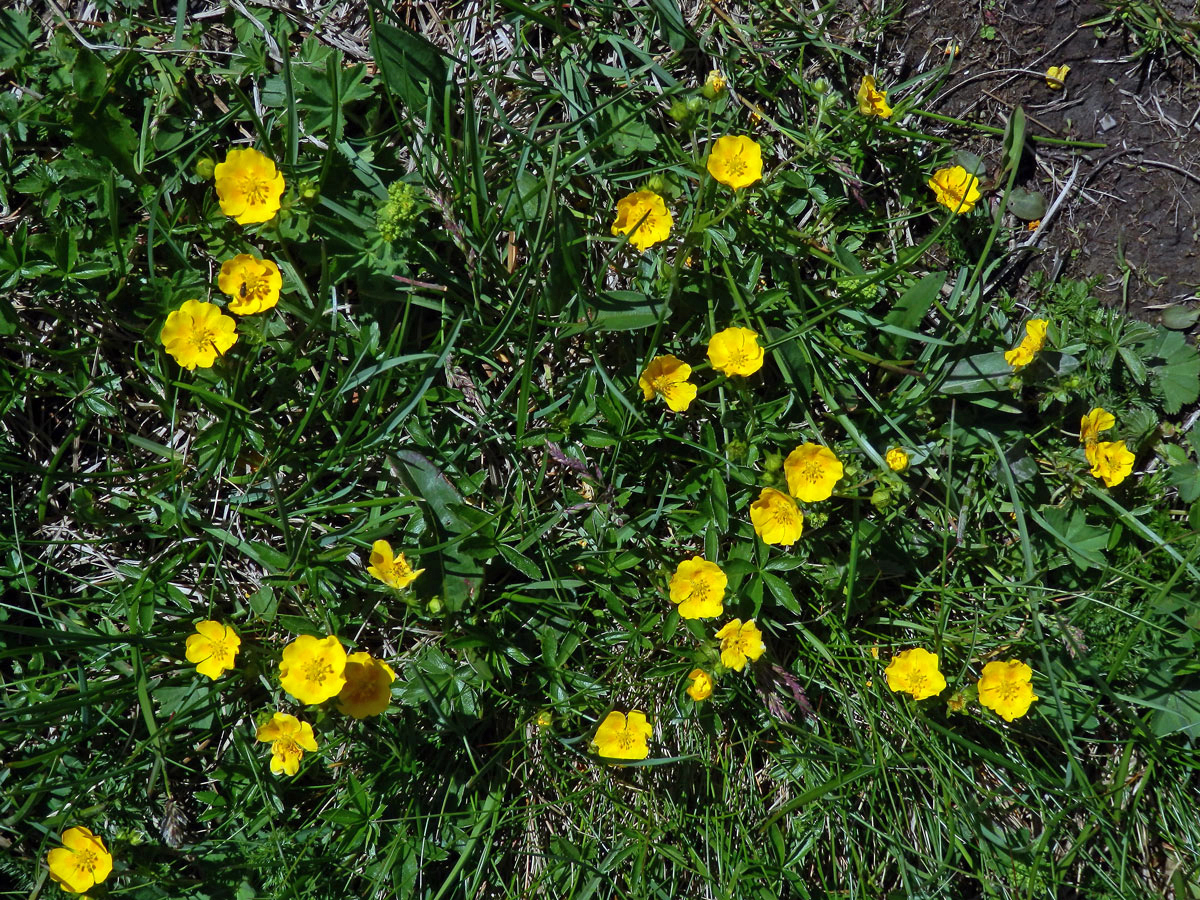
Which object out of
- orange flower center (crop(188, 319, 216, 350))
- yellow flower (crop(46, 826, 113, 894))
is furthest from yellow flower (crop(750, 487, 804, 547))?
yellow flower (crop(46, 826, 113, 894))

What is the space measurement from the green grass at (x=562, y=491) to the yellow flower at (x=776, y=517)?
89 mm

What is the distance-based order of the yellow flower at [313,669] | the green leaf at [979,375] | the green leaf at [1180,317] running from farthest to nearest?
the green leaf at [1180,317] → the green leaf at [979,375] → the yellow flower at [313,669]

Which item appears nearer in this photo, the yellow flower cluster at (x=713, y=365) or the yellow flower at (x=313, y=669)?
the yellow flower at (x=313, y=669)

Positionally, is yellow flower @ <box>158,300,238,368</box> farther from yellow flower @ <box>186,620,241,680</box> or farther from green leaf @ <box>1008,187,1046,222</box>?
green leaf @ <box>1008,187,1046,222</box>

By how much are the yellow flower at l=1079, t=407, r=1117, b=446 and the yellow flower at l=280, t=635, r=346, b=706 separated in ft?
8.59

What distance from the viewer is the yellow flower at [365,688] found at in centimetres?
272

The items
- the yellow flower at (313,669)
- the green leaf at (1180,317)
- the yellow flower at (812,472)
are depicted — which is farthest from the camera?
the green leaf at (1180,317)

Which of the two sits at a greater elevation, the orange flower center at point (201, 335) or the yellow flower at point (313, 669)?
the orange flower center at point (201, 335)

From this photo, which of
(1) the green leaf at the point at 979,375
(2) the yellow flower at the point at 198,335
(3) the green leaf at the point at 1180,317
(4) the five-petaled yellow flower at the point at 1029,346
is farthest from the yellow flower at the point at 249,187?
(3) the green leaf at the point at 1180,317

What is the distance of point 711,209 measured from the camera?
9.43 ft

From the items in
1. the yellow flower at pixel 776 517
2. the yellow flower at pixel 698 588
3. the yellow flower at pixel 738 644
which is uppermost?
the yellow flower at pixel 776 517

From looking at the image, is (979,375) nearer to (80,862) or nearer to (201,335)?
(201,335)

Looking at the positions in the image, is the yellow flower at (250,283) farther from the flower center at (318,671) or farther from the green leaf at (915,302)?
the green leaf at (915,302)

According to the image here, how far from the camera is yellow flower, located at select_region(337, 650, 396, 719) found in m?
2.72
